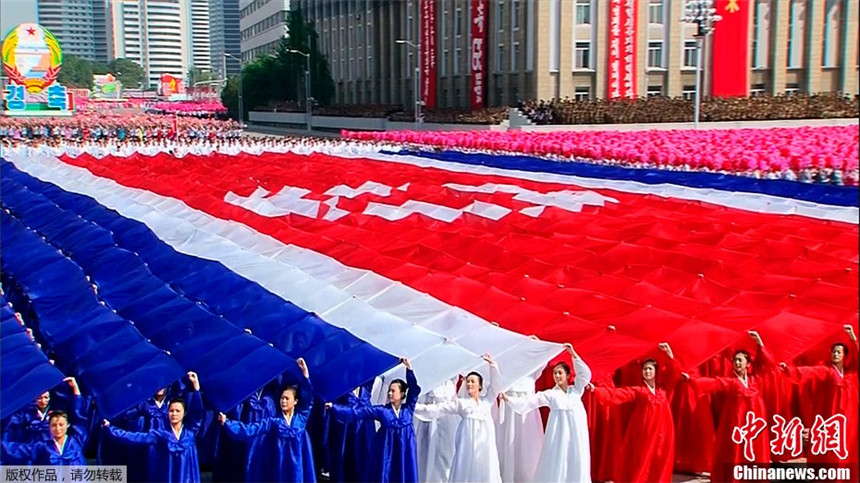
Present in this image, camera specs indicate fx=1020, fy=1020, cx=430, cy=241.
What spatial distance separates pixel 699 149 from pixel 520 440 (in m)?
25.0

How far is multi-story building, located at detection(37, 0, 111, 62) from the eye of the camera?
10925 cm

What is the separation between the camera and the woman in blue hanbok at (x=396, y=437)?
9.09 metres

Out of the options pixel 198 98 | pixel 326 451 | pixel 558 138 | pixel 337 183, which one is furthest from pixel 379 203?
pixel 198 98

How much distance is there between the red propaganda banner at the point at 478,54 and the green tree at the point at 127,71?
87916mm

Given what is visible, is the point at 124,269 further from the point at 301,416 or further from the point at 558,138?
the point at 558,138

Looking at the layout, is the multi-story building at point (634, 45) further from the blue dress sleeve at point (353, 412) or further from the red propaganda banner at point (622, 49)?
the blue dress sleeve at point (353, 412)

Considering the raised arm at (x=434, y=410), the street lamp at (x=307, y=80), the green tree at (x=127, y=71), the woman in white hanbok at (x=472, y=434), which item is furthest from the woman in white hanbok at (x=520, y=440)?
the green tree at (x=127, y=71)

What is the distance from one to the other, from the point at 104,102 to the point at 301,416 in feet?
406

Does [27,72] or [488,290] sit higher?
[27,72]

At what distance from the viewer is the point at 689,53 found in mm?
55500

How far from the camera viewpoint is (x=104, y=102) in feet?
410

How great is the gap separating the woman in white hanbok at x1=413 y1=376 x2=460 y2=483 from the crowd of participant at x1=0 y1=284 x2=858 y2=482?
1 centimetres

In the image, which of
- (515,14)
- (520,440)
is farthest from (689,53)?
(520,440)

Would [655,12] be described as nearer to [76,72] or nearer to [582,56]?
[582,56]
